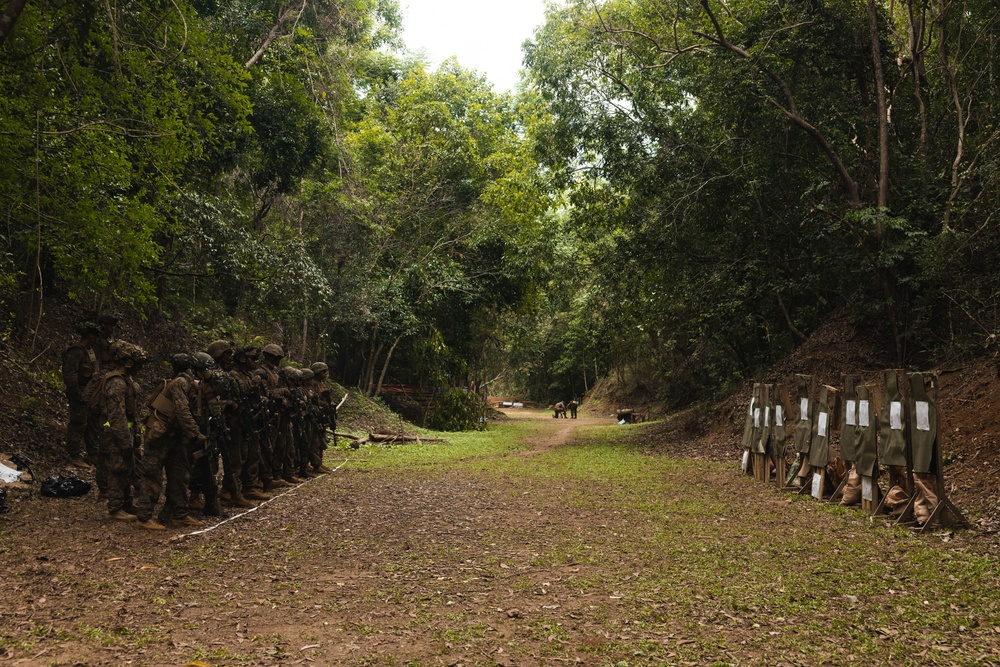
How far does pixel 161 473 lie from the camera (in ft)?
23.9

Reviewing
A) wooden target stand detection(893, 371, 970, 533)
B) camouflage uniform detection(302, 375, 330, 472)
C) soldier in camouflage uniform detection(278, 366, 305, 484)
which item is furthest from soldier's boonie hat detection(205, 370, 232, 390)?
wooden target stand detection(893, 371, 970, 533)

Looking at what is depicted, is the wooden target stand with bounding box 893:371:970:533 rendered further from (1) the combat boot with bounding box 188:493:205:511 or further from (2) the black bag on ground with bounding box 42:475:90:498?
(2) the black bag on ground with bounding box 42:475:90:498

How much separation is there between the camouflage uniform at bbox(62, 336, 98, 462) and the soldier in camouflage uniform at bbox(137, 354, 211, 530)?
8.23 feet

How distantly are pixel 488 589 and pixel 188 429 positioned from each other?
151 inches

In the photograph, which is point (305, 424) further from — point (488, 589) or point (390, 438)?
point (488, 589)

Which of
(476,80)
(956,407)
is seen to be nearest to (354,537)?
(956,407)

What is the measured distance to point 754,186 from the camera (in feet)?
46.5

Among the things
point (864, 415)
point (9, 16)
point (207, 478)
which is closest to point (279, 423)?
point (207, 478)

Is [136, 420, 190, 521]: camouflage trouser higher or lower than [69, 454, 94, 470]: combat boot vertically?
higher

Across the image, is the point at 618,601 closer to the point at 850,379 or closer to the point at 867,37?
the point at 850,379

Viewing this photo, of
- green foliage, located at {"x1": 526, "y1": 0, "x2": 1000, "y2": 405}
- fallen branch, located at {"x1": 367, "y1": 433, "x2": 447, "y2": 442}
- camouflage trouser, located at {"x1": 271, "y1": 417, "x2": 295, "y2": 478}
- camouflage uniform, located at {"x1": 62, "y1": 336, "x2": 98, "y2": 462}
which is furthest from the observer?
fallen branch, located at {"x1": 367, "y1": 433, "x2": 447, "y2": 442}

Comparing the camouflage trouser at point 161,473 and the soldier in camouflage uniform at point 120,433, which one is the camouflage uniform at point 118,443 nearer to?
the soldier in camouflage uniform at point 120,433

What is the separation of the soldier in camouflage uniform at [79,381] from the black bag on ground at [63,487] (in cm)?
64

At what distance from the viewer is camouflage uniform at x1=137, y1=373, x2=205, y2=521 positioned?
7.19 metres
